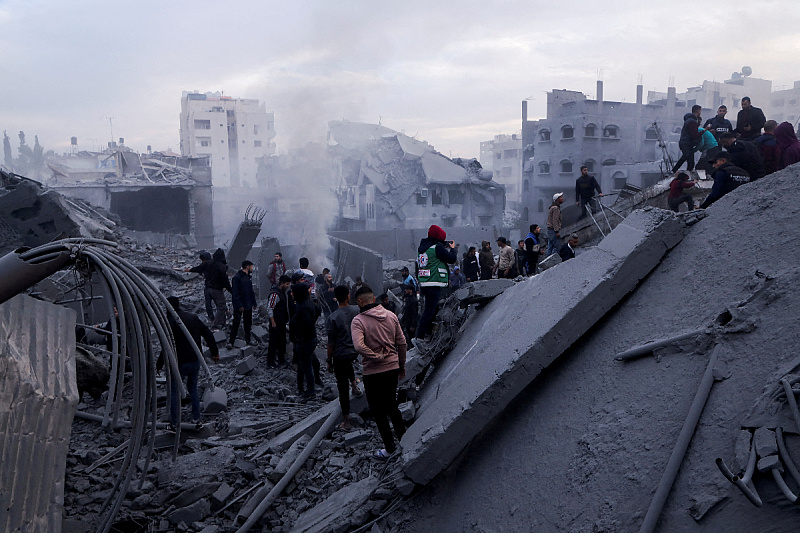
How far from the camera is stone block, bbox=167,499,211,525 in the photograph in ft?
15.2

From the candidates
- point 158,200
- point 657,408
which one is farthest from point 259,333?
point 158,200

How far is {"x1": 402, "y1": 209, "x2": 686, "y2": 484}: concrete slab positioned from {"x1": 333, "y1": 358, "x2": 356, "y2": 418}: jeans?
57.5 inches

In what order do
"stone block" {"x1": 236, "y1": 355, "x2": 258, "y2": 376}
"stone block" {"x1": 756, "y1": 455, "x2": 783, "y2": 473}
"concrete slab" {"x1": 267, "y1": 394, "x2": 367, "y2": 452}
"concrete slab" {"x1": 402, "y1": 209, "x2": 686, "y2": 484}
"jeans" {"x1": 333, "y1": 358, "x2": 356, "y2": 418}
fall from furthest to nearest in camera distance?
"stone block" {"x1": 236, "y1": 355, "x2": 258, "y2": 376} < "concrete slab" {"x1": 267, "y1": 394, "x2": 367, "y2": 452} < "jeans" {"x1": 333, "y1": 358, "x2": 356, "y2": 418} < "concrete slab" {"x1": 402, "y1": 209, "x2": 686, "y2": 484} < "stone block" {"x1": 756, "y1": 455, "x2": 783, "y2": 473}

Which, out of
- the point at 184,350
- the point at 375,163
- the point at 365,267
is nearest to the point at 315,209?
the point at 375,163

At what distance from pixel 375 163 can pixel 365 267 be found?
26.5 m

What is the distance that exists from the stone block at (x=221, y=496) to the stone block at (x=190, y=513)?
0.31 ft

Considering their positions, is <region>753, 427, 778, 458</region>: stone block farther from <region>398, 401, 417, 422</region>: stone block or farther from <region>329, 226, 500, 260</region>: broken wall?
<region>329, 226, 500, 260</region>: broken wall

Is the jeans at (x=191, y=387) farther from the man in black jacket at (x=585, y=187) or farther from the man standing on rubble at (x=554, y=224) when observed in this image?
the man in black jacket at (x=585, y=187)

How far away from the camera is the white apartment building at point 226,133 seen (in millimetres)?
69875

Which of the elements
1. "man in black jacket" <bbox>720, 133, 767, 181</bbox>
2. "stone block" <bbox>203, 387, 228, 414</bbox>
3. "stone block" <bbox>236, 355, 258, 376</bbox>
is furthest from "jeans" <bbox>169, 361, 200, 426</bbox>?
"man in black jacket" <bbox>720, 133, 767, 181</bbox>

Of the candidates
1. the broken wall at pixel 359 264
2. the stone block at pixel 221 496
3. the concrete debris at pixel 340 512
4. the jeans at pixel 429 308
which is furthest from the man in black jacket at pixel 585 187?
the stone block at pixel 221 496

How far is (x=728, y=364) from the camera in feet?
8.84

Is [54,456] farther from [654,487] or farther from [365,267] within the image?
[365,267]

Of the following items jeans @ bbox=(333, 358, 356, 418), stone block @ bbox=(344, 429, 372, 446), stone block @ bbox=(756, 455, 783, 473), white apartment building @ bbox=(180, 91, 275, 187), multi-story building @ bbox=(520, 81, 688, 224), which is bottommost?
stone block @ bbox=(344, 429, 372, 446)
